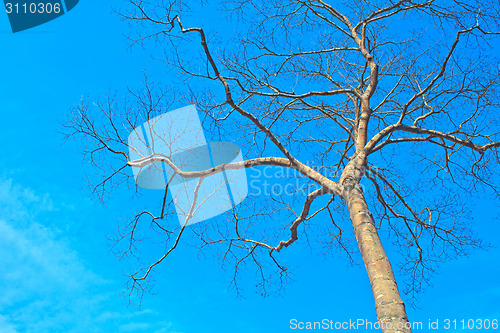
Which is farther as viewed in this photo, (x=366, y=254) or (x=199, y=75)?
(x=199, y=75)

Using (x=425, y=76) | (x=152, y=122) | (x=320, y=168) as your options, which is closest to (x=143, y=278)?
(x=152, y=122)

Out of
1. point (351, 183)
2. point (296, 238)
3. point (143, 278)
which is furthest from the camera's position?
point (296, 238)

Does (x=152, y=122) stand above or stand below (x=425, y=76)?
below

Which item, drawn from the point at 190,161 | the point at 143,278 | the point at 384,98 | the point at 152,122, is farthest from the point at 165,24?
the point at 384,98

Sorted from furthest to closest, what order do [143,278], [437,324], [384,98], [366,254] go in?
[384,98] → [143,278] → [437,324] → [366,254]

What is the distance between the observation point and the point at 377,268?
3457mm

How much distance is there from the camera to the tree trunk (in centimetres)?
304

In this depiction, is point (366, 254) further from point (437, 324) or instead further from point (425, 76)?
point (425, 76)

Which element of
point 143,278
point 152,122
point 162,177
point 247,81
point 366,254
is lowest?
point 366,254

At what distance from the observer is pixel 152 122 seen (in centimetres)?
490

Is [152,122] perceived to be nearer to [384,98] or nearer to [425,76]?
[384,98]

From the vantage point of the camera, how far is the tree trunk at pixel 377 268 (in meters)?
3.04

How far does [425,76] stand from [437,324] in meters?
3.82

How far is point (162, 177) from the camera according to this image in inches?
204
